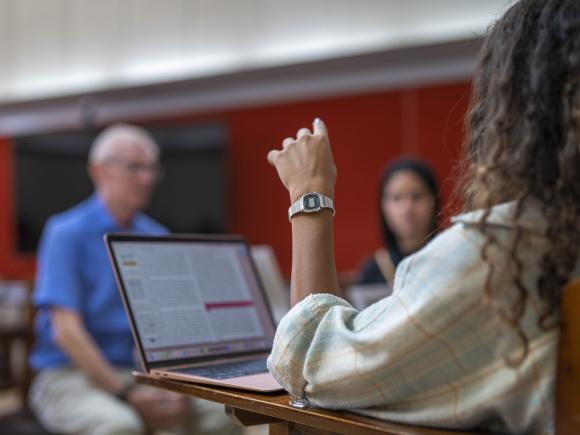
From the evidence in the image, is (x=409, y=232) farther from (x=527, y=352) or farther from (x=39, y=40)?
(x=39, y=40)

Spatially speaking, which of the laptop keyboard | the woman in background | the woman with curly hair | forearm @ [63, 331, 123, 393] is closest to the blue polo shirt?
forearm @ [63, 331, 123, 393]

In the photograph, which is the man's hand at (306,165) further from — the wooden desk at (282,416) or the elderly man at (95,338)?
the elderly man at (95,338)

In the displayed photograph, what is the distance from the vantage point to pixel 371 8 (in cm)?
445

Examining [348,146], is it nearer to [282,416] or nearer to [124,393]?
[124,393]

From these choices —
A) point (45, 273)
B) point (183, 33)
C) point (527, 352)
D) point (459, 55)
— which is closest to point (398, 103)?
point (459, 55)

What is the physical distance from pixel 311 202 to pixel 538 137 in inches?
14.6

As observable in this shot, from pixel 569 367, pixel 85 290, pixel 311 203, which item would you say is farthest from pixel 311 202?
pixel 85 290

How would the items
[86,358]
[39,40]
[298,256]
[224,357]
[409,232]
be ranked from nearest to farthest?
[298,256], [224,357], [86,358], [409,232], [39,40]

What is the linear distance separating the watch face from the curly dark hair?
25 centimetres

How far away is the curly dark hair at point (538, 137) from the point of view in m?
0.84

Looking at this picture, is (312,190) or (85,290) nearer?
(312,190)

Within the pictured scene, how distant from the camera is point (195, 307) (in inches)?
55.9

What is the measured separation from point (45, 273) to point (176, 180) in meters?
2.77

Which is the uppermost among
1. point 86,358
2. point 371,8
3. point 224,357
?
point 371,8
